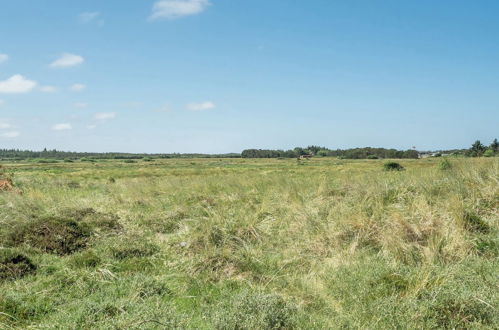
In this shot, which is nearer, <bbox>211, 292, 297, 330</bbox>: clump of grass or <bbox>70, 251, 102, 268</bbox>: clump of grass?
<bbox>211, 292, 297, 330</bbox>: clump of grass

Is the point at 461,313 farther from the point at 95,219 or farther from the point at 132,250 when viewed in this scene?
the point at 95,219

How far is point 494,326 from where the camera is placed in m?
3.51

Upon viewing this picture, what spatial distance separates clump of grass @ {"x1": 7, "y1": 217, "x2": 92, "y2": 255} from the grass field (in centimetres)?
3

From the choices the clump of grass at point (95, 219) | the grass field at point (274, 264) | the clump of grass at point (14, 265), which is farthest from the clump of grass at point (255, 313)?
the clump of grass at point (95, 219)

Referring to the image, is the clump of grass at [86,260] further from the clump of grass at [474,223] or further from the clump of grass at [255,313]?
the clump of grass at [474,223]

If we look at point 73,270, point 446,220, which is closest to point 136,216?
point 73,270

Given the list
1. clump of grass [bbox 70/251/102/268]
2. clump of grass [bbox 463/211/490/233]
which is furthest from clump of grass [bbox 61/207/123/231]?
clump of grass [bbox 463/211/490/233]

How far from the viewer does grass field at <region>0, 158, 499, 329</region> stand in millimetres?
3932

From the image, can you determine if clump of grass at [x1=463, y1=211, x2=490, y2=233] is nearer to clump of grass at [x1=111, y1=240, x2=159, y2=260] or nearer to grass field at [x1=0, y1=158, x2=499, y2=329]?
grass field at [x1=0, y1=158, x2=499, y2=329]

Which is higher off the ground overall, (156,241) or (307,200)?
(307,200)

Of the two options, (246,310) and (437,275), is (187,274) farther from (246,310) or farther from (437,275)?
(437,275)

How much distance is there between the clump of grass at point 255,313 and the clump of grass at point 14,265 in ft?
11.8

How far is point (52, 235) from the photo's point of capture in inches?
299

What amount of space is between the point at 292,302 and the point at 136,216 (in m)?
7.35
